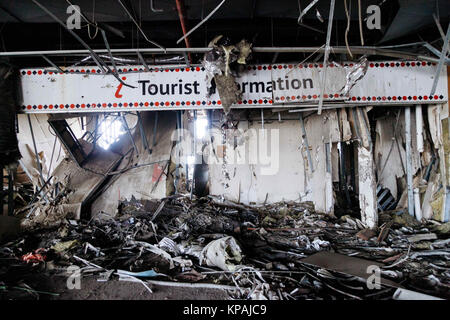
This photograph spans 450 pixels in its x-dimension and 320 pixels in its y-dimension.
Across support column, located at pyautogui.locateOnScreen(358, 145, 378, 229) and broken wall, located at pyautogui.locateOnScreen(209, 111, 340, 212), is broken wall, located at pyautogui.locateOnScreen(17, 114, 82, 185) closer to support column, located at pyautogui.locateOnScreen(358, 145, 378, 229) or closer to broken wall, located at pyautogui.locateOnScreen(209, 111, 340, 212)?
broken wall, located at pyautogui.locateOnScreen(209, 111, 340, 212)

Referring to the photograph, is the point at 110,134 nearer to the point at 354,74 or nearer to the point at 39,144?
the point at 39,144

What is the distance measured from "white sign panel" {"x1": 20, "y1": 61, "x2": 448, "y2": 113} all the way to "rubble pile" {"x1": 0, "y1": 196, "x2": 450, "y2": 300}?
2418 millimetres

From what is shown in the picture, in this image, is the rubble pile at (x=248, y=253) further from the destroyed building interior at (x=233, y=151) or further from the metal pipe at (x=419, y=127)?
the metal pipe at (x=419, y=127)

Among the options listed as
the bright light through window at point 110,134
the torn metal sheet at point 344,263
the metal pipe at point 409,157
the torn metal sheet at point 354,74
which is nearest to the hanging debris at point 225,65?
the torn metal sheet at point 354,74

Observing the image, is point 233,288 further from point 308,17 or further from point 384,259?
point 308,17

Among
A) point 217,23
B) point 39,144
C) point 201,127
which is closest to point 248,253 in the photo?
→ point 217,23

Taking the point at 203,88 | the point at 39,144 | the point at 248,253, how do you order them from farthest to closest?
the point at 39,144 → the point at 203,88 → the point at 248,253

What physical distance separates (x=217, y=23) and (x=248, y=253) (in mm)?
4040

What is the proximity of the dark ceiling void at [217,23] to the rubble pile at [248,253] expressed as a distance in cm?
328

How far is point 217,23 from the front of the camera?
4.28 m

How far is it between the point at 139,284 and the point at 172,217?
240cm

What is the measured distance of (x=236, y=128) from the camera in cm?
697

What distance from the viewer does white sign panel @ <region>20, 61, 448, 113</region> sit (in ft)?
14.6
